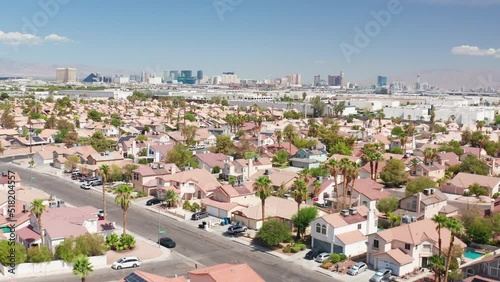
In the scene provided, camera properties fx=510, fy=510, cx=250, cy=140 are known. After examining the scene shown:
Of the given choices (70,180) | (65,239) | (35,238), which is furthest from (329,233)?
(70,180)

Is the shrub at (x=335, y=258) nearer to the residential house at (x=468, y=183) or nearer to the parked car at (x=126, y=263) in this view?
the parked car at (x=126, y=263)

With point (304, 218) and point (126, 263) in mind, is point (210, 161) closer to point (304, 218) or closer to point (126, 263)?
point (304, 218)

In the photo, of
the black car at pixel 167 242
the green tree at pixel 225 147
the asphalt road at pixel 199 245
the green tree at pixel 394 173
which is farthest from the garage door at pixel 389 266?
the green tree at pixel 225 147

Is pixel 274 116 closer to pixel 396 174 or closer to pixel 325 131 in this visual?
pixel 325 131

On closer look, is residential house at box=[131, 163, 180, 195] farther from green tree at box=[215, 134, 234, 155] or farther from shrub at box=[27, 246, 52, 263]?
shrub at box=[27, 246, 52, 263]

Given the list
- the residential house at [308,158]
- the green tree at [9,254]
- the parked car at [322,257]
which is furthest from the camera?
the residential house at [308,158]

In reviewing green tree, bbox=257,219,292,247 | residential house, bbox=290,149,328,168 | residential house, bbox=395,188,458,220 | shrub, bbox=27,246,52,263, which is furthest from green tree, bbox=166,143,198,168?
shrub, bbox=27,246,52,263
